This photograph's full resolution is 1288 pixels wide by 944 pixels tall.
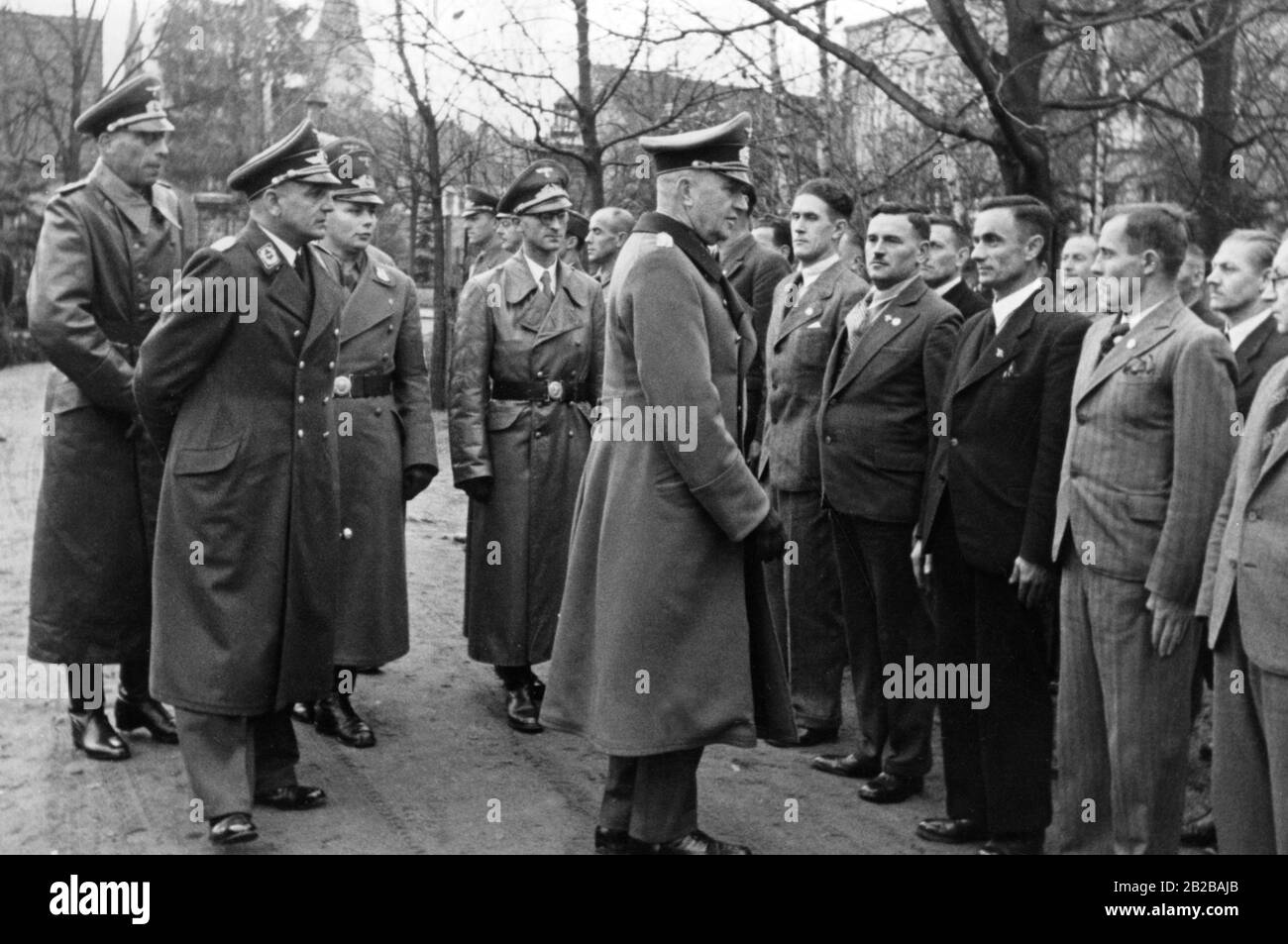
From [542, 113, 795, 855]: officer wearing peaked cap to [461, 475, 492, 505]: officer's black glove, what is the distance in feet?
6.73

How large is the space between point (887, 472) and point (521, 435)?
190 cm

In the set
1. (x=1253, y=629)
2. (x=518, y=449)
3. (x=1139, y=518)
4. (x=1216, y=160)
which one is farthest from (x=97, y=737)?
(x=1216, y=160)


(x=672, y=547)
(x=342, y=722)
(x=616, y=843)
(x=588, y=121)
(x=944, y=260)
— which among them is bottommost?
(x=616, y=843)

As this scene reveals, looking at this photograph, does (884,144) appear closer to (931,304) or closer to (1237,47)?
(1237,47)

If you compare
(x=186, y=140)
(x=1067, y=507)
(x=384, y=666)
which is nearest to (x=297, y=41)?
(x=186, y=140)

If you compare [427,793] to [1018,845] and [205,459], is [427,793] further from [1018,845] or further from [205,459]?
[1018,845]

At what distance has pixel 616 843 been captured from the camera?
207 inches

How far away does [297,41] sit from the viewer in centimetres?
2328

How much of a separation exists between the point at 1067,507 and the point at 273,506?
274cm

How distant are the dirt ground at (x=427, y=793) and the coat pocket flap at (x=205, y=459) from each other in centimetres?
130

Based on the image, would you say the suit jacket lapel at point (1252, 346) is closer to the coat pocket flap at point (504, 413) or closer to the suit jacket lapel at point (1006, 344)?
the suit jacket lapel at point (1006, 344)

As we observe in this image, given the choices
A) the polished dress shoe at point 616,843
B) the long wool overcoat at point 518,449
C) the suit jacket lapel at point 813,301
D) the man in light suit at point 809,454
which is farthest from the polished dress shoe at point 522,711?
the suit jacket lapel at point 813,301

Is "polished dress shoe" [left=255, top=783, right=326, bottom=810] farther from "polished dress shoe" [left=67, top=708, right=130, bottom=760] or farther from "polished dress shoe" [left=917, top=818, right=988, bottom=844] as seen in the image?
"polished dress shoe" [left=917, top=818, right=988, bottom=844]

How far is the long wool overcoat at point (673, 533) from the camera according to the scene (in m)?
4.94
